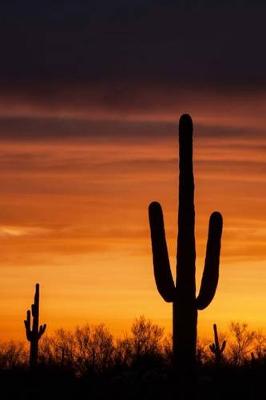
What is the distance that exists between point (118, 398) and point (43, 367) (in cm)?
751

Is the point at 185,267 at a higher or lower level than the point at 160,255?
lower

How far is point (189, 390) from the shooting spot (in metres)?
23.2

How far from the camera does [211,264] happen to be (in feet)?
76.2

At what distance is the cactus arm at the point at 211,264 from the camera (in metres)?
23.2

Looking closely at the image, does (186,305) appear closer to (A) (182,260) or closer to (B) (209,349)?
(A) (182,260)

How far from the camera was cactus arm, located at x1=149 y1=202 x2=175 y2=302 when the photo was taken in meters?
23.0

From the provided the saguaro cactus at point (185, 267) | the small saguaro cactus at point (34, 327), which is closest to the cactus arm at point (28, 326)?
the small saguaro cactus at point (34, 327)

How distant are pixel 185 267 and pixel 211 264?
484mm

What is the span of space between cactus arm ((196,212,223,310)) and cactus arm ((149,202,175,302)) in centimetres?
60

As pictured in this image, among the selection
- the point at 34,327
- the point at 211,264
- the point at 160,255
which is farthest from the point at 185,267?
the point at 34,327

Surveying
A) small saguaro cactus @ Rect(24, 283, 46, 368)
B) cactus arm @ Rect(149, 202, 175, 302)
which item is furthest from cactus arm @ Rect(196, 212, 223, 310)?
small saguaro cactus @ Rect(24, 283, 46, 368)

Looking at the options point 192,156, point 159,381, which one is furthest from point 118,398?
point 192,156

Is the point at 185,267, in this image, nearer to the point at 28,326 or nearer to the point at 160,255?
the point at 160,255

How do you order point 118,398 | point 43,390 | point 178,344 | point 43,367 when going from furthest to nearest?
point 43,367
point 43,390
point 118,398
point 178,344
